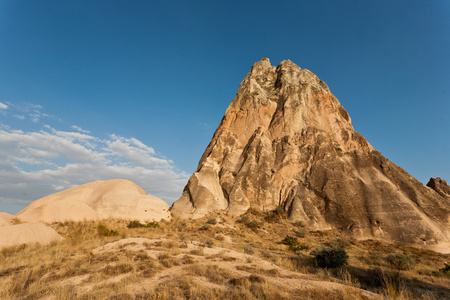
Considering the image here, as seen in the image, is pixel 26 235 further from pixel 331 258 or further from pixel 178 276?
pixel 331 258

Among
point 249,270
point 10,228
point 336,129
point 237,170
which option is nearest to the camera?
point 249,270

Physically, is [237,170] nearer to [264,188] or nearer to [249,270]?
[264,188]

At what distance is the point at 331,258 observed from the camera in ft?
33.3

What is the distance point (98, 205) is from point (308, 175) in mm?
23118

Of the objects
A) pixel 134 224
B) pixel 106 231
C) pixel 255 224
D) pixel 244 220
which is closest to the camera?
pixel 106 231

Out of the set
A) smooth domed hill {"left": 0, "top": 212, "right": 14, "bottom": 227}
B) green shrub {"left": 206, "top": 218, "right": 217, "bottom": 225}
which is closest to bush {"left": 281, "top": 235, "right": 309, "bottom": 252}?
green shrub {"left": 206, "top": 218, "right": 217, "bottom": 225}

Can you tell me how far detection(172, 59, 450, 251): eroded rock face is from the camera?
70.6 feet

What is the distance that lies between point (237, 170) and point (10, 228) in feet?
70.6

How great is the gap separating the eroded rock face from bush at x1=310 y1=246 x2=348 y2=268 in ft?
43.1

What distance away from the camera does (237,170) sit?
28922 mm

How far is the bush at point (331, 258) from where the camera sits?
32.8 ft

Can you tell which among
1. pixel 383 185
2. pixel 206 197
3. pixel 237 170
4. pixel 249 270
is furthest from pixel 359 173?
pixel 249 270

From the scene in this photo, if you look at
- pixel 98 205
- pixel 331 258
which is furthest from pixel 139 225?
pixel 331 258

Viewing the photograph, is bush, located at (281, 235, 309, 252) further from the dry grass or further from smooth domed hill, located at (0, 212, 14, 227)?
smooth domed hill, located at (0, 212, 14, 227)
